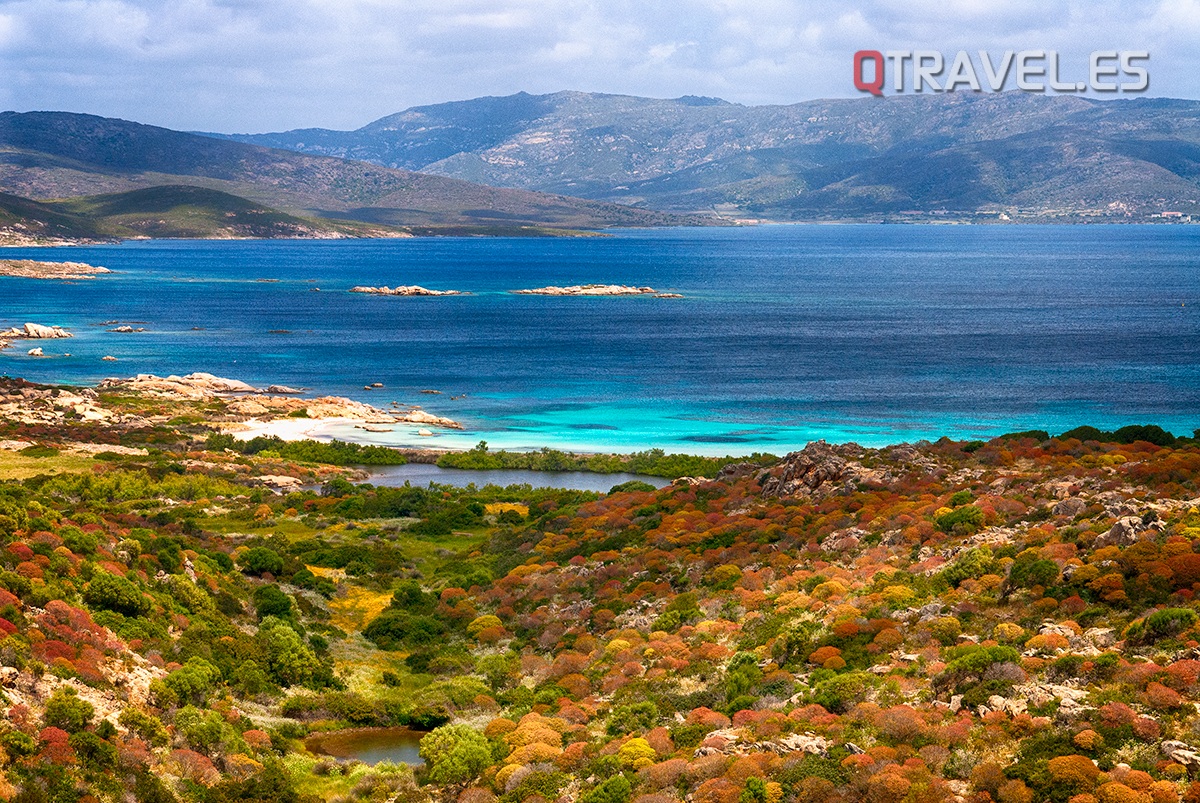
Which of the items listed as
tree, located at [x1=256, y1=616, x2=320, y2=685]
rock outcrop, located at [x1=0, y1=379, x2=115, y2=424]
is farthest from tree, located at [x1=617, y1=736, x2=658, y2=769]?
rock outcrop, located at [x1=0, y1=379, x2=115, y2=424]

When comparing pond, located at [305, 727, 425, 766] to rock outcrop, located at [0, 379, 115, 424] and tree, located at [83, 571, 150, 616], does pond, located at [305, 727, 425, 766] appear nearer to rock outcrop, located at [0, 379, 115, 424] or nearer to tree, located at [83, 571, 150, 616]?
tree, located at [83, 571, 150, 616]

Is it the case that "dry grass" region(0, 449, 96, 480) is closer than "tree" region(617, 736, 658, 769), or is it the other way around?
"tree" region(617, 736, 658, 769)

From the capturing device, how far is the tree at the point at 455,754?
95.7 feet

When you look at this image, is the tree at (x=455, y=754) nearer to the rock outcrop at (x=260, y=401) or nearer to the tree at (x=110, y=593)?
the tree at (x=110, y=593)

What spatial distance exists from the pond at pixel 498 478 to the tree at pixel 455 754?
49.6m

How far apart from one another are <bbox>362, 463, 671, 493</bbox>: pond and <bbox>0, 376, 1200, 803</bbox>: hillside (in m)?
21.0

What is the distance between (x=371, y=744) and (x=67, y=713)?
→ 962cm

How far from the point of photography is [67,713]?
27.8 m

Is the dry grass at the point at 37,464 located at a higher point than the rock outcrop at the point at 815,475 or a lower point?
lower

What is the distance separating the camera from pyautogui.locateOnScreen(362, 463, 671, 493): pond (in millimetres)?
Result: 81938

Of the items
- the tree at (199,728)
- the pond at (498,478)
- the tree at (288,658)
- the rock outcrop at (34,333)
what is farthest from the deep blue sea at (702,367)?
the tree at (199,728)

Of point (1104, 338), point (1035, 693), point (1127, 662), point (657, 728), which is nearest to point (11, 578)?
point (657, 728)

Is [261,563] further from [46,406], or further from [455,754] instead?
[46,406]

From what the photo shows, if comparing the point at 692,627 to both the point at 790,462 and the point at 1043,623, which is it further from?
Answer: the point at 790,462
